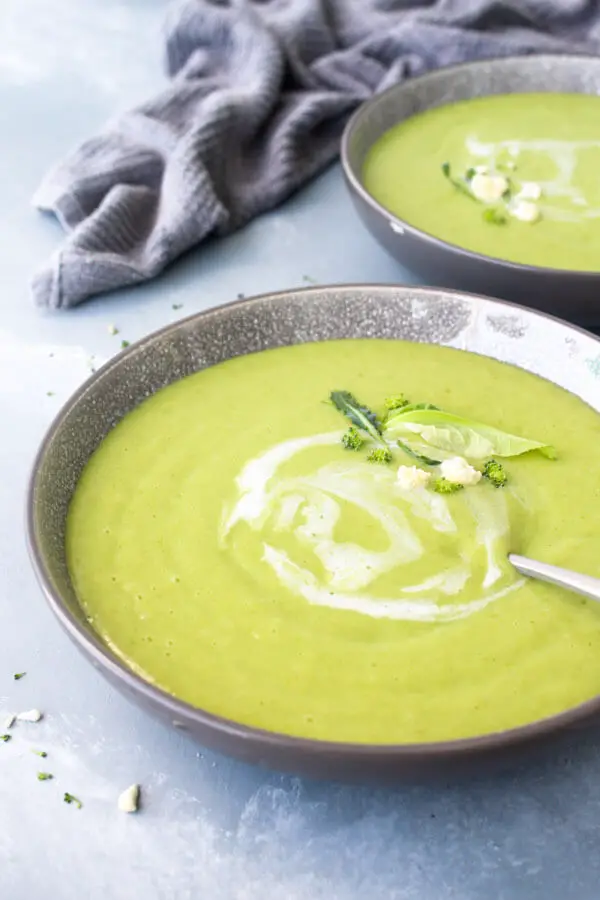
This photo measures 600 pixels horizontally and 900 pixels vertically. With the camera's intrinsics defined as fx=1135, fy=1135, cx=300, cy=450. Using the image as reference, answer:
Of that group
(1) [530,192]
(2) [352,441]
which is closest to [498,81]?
(1) [530,192]

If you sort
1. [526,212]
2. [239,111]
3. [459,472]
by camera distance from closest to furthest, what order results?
[459,472]
[526,212]
[239,111]

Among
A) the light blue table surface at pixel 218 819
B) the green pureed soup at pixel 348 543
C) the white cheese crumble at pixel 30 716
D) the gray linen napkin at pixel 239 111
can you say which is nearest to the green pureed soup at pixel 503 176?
the gray linen napkin at pixel 239 111

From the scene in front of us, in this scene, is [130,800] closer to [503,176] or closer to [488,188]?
[488,188]

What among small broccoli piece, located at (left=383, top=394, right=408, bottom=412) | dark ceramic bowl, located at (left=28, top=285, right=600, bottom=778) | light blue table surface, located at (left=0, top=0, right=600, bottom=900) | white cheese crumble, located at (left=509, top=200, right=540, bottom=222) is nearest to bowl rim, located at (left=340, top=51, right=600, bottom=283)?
dark ceramic bowl, located at (left=28, top=285, right=600, bottom=778)

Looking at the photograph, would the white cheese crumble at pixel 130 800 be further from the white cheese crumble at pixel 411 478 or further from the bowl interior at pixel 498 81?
the bowl interior at pixel 498 81

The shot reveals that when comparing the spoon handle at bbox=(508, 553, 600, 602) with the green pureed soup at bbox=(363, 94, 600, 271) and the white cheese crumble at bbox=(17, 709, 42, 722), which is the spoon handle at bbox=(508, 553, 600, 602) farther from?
the green pureed soup at bbox=(363, 94, 600, 271)

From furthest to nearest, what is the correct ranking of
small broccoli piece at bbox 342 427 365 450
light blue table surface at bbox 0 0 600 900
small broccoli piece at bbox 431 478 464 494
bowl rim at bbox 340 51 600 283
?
bowl rim at bbox 340 51 600 283 → small broccoli piece at bbox 342 427 365 450 → small broccoli piece at bbox 431 478 464 494 → light blue table surface at bbox 0 0 600 900
